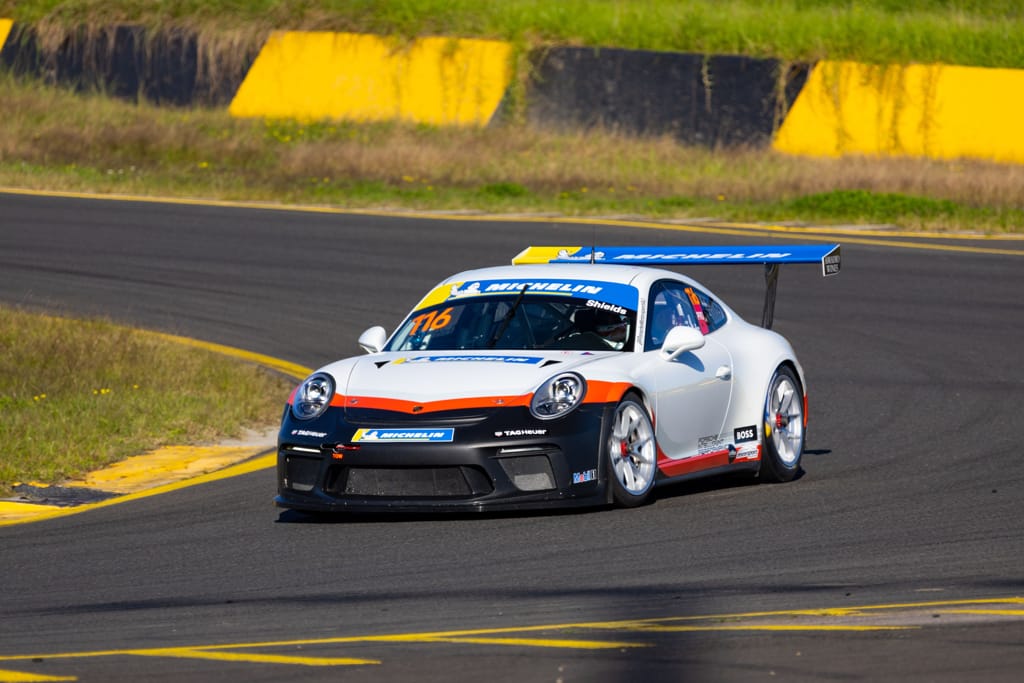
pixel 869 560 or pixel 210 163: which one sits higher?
pixel 869 560

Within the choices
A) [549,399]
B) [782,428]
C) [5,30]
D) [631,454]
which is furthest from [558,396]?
[5,30]

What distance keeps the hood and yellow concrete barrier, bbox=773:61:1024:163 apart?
18.3m

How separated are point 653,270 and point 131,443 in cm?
361

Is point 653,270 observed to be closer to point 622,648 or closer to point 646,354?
point 646,354

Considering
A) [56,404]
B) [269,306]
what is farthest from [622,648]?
[269,306]

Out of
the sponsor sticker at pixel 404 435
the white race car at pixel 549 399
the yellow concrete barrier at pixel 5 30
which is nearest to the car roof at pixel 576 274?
the white race car at pixel 549 399

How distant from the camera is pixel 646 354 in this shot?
10.3m

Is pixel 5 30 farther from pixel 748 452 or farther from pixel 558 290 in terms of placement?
pixel 748 452

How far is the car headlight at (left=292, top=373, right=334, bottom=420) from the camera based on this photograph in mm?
9750

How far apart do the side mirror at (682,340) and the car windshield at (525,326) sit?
0.86 feet

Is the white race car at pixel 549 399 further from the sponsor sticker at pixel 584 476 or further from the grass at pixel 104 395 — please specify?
the grass at pixel 104 395

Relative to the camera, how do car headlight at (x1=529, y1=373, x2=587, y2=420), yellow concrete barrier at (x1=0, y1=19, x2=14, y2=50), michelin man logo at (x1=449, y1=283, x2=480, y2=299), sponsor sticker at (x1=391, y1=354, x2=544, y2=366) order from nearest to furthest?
car headlight at (x1=529, y1=373, x2=587, y2=420), sponsor sticker at (x1=391, y1=354, x2=544, y2=366), michelin man logo at (x1=449, y1=283, x2=480, y2=299), yellow concrete barrier at (x1=0, y1=19, x2=14, y2=50)

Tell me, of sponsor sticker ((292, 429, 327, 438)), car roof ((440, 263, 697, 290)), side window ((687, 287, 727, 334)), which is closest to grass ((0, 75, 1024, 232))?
side window ((687, 287, 727, 334))

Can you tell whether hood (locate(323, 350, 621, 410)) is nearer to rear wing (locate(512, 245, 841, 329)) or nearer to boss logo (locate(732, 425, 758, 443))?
boss logo (locate(732, 425, 758, 443))
